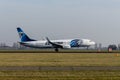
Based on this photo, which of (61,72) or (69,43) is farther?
(69,43)

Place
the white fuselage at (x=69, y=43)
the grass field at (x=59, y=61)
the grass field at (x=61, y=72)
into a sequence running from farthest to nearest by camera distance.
A: the white fuselage at (x=69, y=43), the grass field at (x=59, y=61), the grass field at (x=61, y=72)

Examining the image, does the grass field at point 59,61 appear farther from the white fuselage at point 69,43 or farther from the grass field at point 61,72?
the white fuselage at point 69,43

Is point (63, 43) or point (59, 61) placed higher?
point (63, 43)

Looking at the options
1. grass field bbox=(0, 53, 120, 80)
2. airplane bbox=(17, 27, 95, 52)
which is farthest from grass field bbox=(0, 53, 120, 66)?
airplane bbox=(17, 27, 95, 52)

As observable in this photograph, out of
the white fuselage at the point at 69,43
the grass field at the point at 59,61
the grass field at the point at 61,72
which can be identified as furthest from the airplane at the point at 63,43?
the grass field at the point at 61,72

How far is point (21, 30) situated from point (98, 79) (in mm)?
115757

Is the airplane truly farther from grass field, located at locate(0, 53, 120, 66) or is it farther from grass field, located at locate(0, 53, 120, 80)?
grass field, located at locate(0, 53, 120, 80)

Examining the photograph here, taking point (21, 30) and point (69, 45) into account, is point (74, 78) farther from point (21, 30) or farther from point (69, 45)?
point (21, 30)

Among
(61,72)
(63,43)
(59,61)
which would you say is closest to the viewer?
(61,72)

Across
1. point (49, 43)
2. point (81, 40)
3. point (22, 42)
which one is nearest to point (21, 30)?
point (22, 42)

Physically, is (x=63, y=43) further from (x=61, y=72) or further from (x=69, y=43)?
(x=61, y=72)

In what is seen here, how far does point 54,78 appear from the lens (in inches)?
856

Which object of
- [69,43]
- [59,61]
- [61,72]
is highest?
[69,43]

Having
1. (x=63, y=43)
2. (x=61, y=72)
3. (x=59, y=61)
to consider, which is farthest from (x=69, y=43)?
(x=61, y=72)
